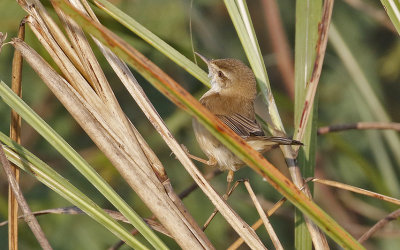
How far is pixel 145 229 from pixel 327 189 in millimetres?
3135

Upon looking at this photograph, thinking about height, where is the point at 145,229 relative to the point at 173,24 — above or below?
below

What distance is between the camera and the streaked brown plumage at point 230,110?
2.48m

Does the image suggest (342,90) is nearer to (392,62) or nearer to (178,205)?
(392,62)

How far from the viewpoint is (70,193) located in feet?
5.61

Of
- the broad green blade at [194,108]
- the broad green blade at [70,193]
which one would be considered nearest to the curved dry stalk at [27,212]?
the broad green blade at [70,193]

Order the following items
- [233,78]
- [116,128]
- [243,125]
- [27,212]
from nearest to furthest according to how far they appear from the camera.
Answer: [27,212], [116,128], [243,125], [233,78]

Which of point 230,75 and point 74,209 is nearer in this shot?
point 74,209

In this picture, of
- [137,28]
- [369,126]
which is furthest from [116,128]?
[369,126]

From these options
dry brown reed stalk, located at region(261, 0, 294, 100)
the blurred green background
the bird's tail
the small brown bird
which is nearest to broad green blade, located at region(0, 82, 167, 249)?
the bird's tail

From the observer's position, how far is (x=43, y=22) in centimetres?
190

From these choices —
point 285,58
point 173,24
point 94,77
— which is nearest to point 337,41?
point 285,58

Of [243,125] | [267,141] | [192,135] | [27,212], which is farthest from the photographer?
[192,135]

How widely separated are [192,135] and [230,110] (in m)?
1.92

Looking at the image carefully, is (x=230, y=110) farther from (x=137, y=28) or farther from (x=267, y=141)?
(x=137, y=28)
